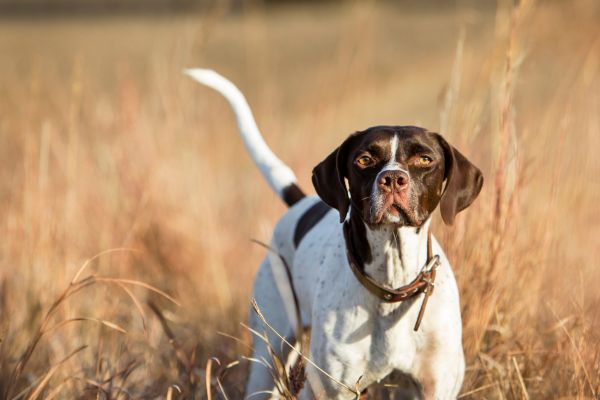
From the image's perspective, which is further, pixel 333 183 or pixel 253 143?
pixel 253 143

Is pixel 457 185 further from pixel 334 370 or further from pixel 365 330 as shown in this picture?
pixel 334 370

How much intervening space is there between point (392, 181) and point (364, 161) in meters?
0.21

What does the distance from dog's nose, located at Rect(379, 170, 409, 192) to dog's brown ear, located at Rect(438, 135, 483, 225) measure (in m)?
0.23

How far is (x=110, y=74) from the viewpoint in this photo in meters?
15.0

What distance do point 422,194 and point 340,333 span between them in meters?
0.58

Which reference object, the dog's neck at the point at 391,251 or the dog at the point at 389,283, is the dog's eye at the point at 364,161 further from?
the dog's neck at the point at 391,251

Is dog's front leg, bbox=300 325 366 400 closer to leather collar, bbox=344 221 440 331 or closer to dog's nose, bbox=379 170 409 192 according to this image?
leather collar, bbox=344 221 440 331

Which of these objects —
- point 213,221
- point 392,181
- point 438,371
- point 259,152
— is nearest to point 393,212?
point 392,181

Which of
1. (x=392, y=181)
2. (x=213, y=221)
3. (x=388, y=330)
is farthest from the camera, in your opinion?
(x=213, y=221)

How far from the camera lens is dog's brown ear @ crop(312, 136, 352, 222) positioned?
296cm

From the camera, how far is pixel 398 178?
273cm

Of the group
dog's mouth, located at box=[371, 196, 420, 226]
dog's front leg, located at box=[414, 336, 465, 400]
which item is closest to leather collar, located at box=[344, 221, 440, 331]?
dog's front leg, located at box=[414, 336, 465, 400]

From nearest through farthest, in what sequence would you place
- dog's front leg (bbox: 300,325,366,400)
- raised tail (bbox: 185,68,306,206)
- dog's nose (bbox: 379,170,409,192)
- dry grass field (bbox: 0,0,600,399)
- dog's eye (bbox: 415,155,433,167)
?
dog's nose (bbox: 379,170,409,192)
dog's eye (bbox: 415,155,433,167)
dog's front leg (bbox: 300,325,366,400)
dry grass field (bbox: 0,0,600,399)
raised tail (bbox: 185,68,306,206)

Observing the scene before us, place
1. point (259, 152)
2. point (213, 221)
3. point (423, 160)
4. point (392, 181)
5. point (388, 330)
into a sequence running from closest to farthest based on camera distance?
point (392, 181) → point (423, 160) → point (388, 330) → point (259, 152) → point (213, 221)
